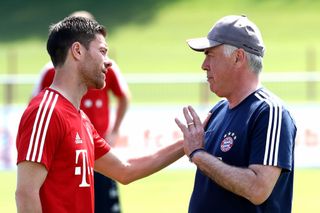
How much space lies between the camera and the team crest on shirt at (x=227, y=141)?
568cm

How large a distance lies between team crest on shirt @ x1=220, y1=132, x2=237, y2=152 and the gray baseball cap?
1.69ft

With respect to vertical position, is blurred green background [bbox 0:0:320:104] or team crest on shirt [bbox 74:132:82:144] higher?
team crest on shirt [bbox 74:132:82:144]

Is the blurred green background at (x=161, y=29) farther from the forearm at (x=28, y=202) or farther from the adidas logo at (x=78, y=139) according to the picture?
the forearm at (x=28, y=202)

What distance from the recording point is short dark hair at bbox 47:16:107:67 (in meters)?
5.79

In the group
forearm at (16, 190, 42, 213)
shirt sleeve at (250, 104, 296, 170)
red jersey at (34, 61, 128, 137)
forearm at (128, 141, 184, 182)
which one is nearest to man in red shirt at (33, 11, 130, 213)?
red jersey at (34, 61, 128, 137)

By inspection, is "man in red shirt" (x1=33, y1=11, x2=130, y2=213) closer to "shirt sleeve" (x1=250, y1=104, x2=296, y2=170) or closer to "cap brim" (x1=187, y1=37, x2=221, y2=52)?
"cap brim" (x1=187, y1=37, x2=221, y2=52)

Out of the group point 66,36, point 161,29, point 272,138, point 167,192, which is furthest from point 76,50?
point 161,29

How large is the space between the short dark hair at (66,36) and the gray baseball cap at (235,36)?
66 centimetres

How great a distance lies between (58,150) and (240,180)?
107cm

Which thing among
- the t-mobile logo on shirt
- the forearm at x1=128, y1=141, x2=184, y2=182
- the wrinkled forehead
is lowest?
the forearm at x1=128, y1=141, x2=184, y2=182

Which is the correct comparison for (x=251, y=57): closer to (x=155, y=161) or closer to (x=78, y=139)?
(x=78, y=139)

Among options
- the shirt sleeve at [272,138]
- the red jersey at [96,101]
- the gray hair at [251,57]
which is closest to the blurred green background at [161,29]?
the red jersey at [96,101]

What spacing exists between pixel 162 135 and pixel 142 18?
21.8 metres

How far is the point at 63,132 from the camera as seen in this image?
18.4ft
